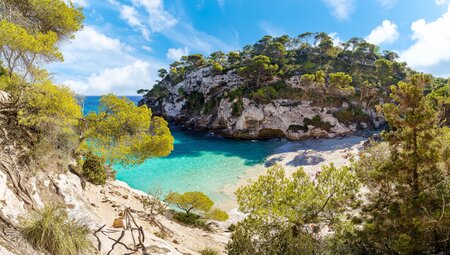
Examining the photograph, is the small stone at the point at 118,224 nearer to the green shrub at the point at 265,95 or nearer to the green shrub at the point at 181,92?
the green shrub at the point at 265,95

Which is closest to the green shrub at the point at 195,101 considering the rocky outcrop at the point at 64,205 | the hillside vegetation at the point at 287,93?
the hillside vegetation at the point at 287,93

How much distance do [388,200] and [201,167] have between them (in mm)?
21357

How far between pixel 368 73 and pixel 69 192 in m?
68.4

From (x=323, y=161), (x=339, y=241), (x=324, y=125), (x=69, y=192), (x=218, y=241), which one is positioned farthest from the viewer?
(x=324, y=125)

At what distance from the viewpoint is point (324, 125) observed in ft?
141

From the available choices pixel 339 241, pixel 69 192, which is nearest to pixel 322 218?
pixel 339 241

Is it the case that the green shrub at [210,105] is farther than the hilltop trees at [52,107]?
Yes

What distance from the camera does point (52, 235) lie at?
5.56 metres

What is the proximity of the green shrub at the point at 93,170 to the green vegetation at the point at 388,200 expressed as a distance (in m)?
9.82

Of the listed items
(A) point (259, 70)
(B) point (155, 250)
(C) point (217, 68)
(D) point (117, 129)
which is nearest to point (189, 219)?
(B) point (155, 250)

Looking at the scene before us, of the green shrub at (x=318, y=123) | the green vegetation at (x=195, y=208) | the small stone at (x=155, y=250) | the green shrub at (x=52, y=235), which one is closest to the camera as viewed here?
the green shrub at (x=52, y=235)

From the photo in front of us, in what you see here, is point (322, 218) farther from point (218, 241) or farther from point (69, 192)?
point (69, 192)

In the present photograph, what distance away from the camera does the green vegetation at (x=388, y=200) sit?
6857mm

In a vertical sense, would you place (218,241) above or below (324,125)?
below
